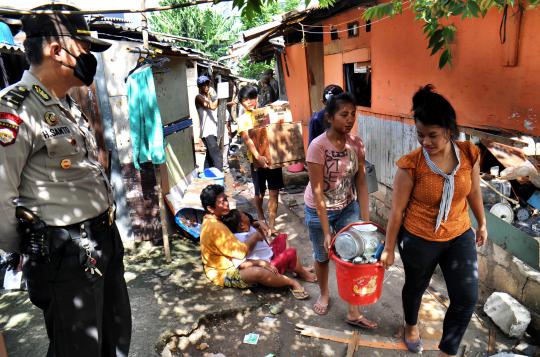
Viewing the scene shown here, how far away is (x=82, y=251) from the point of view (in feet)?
6.61

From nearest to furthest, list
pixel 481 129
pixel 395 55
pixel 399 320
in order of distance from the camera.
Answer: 1. pixel 399 320
2. pixel 481 129
3. pixel 395 55

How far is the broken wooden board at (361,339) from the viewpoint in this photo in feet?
10.3

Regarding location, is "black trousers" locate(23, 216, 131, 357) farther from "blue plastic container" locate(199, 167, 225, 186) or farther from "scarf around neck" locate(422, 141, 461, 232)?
"blue plastic container" locate(199, 167, 225, 186)

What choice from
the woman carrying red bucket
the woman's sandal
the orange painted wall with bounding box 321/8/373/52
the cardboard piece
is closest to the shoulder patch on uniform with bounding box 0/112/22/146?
the woman carrying red bucket

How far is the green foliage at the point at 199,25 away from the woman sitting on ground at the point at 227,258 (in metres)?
21.8

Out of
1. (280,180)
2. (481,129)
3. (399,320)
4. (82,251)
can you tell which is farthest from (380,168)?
(82,251)

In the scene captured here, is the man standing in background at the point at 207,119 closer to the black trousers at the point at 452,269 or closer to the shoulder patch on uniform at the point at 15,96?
the black trousers at the point at 452,269

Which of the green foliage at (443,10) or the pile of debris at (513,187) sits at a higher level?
the green foliage at (443,10)

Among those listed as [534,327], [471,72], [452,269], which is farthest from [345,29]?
[534,327]

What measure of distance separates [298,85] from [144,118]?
214 inches

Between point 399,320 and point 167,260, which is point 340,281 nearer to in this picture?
point 399,320

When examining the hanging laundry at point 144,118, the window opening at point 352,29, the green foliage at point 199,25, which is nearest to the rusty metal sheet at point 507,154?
the window opening at point 352,29

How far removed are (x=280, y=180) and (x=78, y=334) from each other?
3.63 meters

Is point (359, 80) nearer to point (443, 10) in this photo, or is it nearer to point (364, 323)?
point (443, 10)
